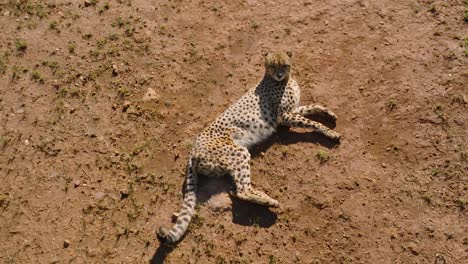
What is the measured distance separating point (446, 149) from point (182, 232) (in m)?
3.59

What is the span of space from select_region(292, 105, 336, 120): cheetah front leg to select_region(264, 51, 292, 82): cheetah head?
0.50 metres

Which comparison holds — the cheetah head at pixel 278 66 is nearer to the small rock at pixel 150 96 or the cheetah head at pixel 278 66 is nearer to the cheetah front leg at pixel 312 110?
the cheetah front leg at pixel 312 110

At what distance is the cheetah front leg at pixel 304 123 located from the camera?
677cm

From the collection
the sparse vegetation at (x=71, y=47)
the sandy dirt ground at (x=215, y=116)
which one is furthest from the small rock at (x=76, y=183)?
the sparse vegetation at (x=71, y=47)

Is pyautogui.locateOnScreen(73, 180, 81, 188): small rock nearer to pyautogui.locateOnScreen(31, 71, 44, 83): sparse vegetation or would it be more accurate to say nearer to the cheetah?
the cheetah

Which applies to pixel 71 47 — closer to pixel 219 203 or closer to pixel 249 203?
pixel 219 203

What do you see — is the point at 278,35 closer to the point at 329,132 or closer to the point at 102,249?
the point at 329,132

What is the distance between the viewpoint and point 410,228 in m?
6.01

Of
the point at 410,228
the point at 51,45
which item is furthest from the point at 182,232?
the point at 51,45

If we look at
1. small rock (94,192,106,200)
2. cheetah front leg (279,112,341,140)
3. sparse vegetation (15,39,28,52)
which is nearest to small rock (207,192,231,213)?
cheetah front leg (279,112,341,140)

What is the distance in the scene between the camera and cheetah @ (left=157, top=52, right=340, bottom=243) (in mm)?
6281

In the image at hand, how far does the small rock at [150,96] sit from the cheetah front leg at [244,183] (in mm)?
1891

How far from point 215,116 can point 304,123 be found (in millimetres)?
1350

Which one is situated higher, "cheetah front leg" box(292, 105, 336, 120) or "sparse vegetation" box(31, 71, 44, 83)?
"cheetah front leg" box(292, 105, 336, 120)
